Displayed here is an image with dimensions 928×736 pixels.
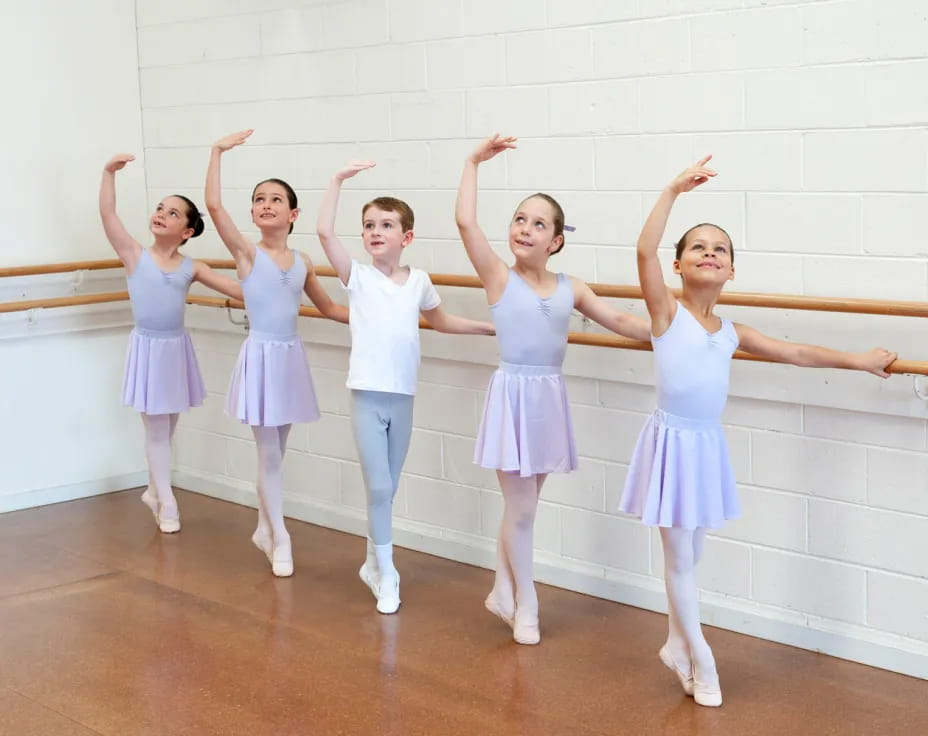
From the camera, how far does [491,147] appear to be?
3.55m

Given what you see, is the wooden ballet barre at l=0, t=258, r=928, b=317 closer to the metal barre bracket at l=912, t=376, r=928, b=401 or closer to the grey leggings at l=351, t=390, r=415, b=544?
the metal barre bracket at l=912, t=376, r=928, b=401

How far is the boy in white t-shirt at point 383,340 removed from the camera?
154 inches

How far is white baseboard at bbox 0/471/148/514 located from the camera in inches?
207

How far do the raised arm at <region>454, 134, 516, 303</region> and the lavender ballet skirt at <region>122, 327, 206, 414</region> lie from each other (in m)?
1.67

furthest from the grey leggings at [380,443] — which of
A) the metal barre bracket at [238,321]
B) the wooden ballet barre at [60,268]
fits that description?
the wooden ballet barre at [60,268]

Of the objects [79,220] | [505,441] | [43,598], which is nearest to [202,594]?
[43,598]

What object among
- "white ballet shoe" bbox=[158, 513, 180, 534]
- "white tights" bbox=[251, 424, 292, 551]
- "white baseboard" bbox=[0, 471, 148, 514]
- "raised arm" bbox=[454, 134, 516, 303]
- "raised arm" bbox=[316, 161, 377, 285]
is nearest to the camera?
"raised arm" bbox=[454, 134, 516, 303]

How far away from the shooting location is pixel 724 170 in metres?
3.56

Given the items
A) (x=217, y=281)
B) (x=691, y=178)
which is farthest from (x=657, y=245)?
(x=217, y=281)

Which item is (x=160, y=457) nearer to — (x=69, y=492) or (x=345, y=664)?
(x=69, y=492)

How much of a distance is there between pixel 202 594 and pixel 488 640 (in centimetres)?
100

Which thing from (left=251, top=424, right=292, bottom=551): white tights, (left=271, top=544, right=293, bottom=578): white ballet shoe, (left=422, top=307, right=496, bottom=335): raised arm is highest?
(left=422, top=307, right=496, bottom=335): raised arm

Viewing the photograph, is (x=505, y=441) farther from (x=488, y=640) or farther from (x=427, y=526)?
(x=427, y=526)

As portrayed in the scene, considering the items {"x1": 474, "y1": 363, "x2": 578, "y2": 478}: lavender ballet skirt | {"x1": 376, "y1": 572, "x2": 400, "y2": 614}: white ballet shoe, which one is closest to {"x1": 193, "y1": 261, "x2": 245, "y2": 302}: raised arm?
{"x1": 376, "y1": 572, "x2": 400, "y2": 614}: white ballet shoe
